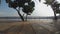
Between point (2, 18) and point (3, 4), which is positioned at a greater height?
point (3, 4)

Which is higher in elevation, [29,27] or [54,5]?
[54,5]

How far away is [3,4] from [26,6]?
0.60 feet

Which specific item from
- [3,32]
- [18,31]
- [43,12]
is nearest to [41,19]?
[43,12]

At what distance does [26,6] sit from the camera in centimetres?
101

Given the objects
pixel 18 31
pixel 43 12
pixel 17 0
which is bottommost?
pixel 18 31

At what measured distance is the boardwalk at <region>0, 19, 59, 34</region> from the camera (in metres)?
0.93

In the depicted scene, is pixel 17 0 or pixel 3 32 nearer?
pixel 3 32

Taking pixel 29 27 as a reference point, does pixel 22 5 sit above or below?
above

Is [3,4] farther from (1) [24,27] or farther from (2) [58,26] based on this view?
(2) [58,26]

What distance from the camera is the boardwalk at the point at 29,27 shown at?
93cm

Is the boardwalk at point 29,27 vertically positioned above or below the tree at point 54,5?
below

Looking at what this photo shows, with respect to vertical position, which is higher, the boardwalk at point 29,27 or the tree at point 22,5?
the tree at point 22,5

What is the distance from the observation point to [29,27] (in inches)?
39.0

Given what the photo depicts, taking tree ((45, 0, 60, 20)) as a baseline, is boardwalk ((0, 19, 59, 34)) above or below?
below
